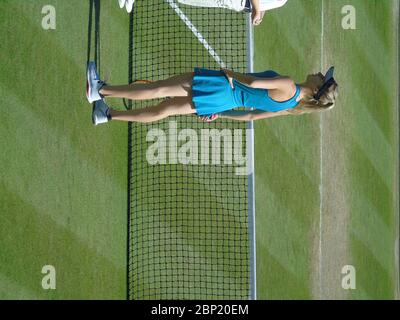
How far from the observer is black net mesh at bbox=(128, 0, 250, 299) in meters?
10.4

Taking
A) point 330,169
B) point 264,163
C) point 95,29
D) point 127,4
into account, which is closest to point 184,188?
point 264,163

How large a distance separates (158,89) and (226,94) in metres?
0.89

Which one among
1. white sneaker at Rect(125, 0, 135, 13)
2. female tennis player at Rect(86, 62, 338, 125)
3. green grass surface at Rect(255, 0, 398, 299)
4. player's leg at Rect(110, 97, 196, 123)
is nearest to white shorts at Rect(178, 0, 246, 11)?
white sneaker at Rect(125, 0, 135, 13)

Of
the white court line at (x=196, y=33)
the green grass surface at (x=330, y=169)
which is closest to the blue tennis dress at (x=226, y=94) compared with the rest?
the white court line at (x=196, y=33)

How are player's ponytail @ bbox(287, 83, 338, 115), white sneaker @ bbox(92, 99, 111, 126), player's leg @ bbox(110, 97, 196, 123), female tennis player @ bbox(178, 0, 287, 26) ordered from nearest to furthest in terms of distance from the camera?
player's ponytail @ bbox(287, 83, 338, 115) → player's leg @ bbox(110, 97, 196, 123) → white sneaker @ bbox(92, 99, 111, 126) → female tennis player @ bbox(178, 0, 287, 26)

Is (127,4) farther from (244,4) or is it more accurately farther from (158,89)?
(158,89)

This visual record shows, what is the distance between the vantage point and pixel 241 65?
12.8 m

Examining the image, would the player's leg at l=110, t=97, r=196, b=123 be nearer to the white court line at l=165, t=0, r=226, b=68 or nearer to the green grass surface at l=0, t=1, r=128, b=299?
the green grass surface at l=0, t=1, r=128, b=299

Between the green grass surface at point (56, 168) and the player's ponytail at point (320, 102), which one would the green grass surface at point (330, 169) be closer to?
the green grass surface at point (56, 168)

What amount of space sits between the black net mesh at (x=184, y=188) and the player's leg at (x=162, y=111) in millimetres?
1376

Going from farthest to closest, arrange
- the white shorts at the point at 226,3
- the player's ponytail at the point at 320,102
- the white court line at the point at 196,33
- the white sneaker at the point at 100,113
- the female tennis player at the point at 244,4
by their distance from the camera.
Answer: the white court line at the point at 196,33, the white shorts at the point at 226,3, the female tennis player at the point at 244,4, the white sneaker at the point at 100,113, the player's ponytail at the point at 320,102

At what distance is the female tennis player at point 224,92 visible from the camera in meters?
8.34

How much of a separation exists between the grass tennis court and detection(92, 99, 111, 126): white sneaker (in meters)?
0.42

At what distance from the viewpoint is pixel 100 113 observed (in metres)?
9.06
